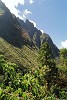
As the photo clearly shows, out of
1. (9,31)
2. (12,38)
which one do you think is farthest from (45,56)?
(9,31)

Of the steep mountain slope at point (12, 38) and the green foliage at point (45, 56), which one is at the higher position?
the steep mountain slope at point (12, 38)

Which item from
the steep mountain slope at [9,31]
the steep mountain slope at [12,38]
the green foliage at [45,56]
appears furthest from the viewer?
the steep mountain slope at [9,31]

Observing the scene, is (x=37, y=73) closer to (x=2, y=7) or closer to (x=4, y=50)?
(x=4, y=50)

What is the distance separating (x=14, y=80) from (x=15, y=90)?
0.23 metres

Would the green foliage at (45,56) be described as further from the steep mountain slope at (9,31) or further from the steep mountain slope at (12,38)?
the steep mountain slope at (9,31)

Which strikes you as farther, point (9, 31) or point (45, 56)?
point (9, 31)

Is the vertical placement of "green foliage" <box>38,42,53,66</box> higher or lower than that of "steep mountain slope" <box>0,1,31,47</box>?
lower

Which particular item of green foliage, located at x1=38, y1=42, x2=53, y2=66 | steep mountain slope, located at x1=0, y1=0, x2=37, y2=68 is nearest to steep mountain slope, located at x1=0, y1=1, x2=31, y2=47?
steep mountain slope, located at x1=0, y1=0, x2=37, y2=68

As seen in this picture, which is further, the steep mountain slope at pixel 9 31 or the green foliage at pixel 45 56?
the steep mountain slope at pixel 9 31

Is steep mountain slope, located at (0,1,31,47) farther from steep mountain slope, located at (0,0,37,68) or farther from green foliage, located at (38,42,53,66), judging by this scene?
green foliage, located at (38,42,53,66)

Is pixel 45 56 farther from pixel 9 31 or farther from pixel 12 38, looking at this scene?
pixel 9 31

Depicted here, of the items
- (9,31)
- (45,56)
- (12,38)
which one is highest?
(9,31)

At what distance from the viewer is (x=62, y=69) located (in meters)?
78.1

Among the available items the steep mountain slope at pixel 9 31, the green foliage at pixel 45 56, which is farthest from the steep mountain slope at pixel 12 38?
the green foliage at pixel 45 56
